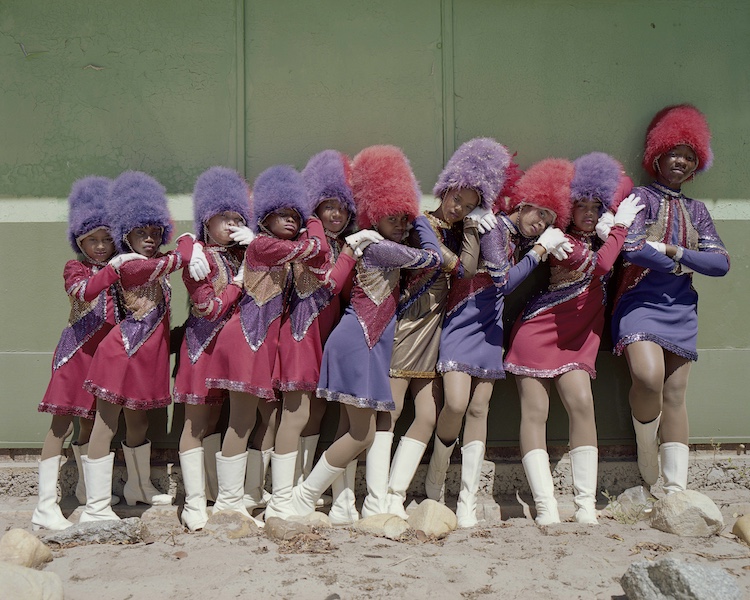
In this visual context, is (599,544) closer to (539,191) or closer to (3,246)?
(539,191)

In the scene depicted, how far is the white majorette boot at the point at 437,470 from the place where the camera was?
167 inches

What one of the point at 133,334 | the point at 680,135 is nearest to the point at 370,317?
the point at 133,334

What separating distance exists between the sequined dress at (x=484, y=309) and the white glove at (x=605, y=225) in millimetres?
443

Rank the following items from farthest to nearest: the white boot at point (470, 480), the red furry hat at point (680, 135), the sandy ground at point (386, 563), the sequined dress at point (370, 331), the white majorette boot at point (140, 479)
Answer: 1. the red furry hat at point (680, 135)
2. the white majorette boot at point (140, 479)
3. the white boot at point (470, 480)
4. the sequined dress at point (370, 331)
5. the sandy ground at point (386, 563)

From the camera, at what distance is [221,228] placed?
4137 millimetres

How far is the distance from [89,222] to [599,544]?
10.6 feet

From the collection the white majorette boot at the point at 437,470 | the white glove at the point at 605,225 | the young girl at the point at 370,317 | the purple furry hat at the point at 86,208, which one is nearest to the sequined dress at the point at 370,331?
the young girl at the point at 370,317

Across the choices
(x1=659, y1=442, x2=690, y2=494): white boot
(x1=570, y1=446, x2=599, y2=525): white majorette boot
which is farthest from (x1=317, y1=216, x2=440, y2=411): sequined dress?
(x1=659, y1=442, x2=690, y2=494): white boot

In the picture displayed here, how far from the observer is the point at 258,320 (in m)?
4.04

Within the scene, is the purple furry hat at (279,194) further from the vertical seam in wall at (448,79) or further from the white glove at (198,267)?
the vertical seam in wall at (448,79)

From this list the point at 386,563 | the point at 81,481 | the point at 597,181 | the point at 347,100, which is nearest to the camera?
the point at 386,563

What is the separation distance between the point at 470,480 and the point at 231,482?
4.35 ft

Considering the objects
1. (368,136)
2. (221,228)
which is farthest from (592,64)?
(221,228)

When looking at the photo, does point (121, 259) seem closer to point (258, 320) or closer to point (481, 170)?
point (258, 320)
